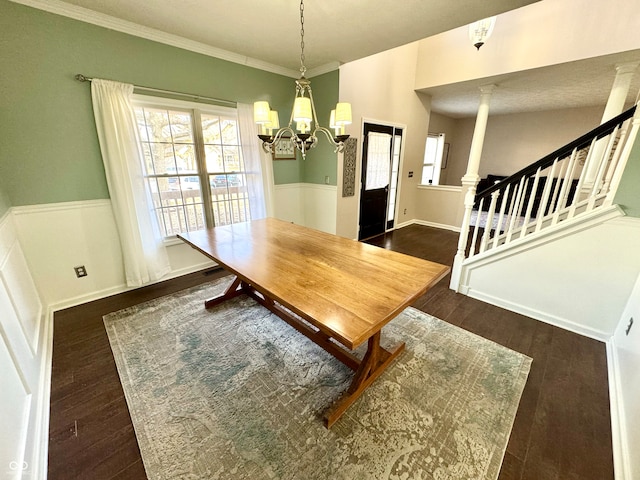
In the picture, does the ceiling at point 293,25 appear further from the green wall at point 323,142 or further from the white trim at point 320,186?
the white trim at point 320,186

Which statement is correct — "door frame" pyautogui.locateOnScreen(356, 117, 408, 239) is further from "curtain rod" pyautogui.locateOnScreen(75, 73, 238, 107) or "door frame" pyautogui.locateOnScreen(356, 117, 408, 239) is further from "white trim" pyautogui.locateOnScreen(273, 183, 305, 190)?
"curtain rod" pyautogui.locateOnScreen(75, 73, 238, 107)

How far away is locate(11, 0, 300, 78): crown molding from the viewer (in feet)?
6.61

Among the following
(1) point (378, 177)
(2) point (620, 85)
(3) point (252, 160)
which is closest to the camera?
(2) point (620, 85)

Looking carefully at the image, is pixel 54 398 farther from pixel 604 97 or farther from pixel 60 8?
pixel 604 97

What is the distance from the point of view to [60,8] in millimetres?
2041

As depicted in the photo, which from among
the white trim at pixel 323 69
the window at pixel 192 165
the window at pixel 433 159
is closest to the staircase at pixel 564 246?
the white trim at pixel 323 69

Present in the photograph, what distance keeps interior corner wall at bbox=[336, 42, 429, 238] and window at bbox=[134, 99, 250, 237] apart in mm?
1494

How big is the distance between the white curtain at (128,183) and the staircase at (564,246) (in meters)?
3.29

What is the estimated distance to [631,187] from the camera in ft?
6.11

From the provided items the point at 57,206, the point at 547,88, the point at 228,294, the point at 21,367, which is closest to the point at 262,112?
the point at 228,294

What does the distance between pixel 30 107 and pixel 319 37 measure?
257 cm

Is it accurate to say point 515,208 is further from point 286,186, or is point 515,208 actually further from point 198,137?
point 198,137

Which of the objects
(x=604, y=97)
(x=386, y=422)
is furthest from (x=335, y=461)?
(x=604, y=97)

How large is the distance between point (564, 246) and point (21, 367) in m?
3.82
